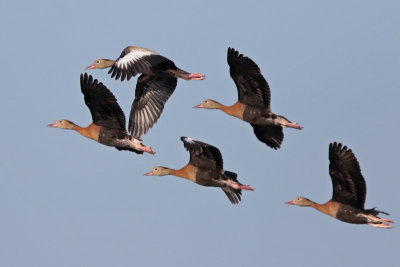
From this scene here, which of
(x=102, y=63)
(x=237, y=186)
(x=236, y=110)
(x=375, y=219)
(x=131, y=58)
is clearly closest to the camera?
(x=375, y=219)

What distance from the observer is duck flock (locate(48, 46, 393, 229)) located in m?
23.4

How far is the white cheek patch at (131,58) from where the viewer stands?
2377cm

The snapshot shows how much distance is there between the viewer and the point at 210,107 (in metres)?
26.7

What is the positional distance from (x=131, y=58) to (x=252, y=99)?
110 inches

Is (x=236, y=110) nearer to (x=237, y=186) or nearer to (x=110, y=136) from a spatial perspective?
(x=237, y=186)

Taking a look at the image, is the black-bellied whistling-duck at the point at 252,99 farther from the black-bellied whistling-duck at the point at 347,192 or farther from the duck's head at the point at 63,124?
the duck's head at the point at 63,124

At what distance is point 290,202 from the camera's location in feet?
83.5

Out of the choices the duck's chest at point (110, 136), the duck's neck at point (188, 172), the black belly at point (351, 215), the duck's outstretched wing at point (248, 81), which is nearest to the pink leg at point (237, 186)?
the duck's neck at point (188, 172)

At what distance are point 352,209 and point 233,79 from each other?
149 inches

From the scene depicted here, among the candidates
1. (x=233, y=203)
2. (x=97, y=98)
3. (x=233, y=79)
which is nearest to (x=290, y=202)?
(x=233, y=203)

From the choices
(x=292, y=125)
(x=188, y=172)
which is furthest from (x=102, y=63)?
(x=292, y=125)

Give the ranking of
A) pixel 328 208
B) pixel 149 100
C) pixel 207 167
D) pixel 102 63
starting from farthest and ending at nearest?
pixel 102 63 < pixel 149 100 < pixel 207 167 < pixel 328 208

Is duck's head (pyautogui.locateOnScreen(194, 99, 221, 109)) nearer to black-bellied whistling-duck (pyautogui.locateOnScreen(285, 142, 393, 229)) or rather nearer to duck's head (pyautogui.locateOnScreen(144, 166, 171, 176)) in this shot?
duck's head (pyautogui.locateOnScreen(144, 166, 171, 176))

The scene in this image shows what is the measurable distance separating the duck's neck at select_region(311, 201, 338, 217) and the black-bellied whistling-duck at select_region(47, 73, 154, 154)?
3.83m
